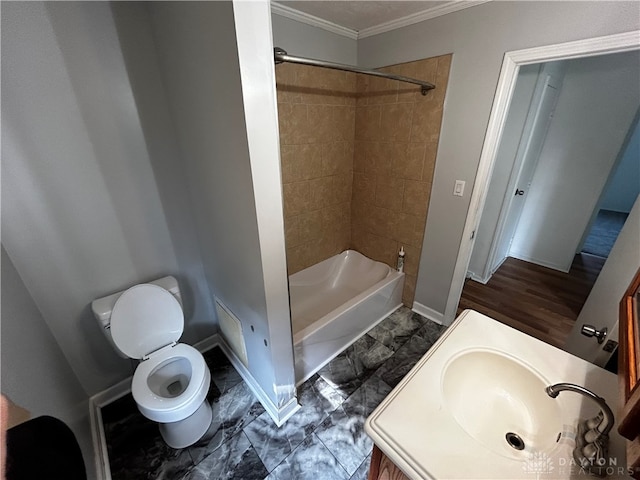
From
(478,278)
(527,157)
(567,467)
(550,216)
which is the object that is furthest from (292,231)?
(550,216)

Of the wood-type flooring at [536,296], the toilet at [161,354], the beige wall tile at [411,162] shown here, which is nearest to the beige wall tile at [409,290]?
the wood-type flooring at [536,296]

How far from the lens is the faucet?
1.98 feet

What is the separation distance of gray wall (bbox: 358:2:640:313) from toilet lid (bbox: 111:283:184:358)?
1.97m

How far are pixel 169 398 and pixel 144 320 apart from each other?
0.47m

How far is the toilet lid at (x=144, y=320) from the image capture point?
1.43 m

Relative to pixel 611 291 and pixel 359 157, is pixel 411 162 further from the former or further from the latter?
pixel 611 291

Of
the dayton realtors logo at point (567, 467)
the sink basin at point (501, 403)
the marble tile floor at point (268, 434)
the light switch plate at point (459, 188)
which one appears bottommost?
the marble tile floor at point (268, 434)

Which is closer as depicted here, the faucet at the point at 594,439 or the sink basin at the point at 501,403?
the faucet at the point at 594,439

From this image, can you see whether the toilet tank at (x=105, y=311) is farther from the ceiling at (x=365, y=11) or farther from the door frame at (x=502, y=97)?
the door frame at (x=502, y=97)

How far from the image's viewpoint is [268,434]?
149 cm

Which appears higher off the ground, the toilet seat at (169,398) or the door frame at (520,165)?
Answer: the door frame at (520,165)

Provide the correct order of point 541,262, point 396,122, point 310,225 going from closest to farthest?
point 396,122, point 310,225, point 541,262

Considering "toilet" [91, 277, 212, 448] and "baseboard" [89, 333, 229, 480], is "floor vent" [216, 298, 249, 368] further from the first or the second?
"baseboard" [89, 333, 229, 480]

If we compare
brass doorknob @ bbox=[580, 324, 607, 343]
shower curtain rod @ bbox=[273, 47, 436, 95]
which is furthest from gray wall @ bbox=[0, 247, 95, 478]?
brass doorknob @ bbox=[580, 324, 607, 343]
